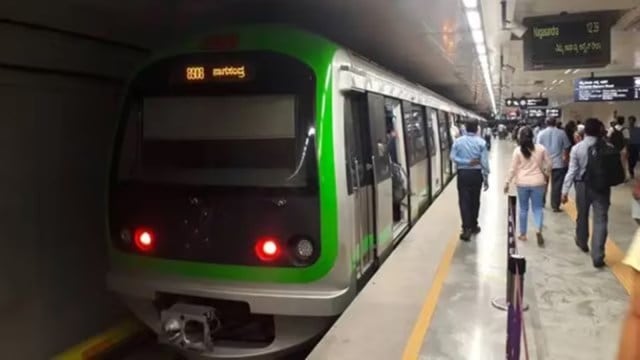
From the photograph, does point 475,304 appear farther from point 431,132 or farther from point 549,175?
point 431,132

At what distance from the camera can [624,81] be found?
19.7m

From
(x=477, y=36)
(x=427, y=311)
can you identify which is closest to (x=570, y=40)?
(x=477, y=36)

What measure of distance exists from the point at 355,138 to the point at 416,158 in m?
4.58

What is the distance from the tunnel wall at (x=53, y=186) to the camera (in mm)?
5578

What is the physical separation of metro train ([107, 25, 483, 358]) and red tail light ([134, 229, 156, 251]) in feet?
0.04

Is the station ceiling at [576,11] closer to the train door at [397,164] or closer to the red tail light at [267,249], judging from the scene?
the train door at [397,164]

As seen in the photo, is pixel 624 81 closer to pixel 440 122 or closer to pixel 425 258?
pixel 440 122

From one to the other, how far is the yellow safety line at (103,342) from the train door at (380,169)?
2.80 metres

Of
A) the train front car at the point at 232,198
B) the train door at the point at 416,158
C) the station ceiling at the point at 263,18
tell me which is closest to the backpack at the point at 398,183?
the train door at the point at 416,158

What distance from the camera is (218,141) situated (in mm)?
5012

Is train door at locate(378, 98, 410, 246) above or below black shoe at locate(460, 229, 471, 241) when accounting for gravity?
above

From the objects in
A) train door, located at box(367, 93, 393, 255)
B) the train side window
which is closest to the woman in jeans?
train door, located at box(367, 93, 393, 255)

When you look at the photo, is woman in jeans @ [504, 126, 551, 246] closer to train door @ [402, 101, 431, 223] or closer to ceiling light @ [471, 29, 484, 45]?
train door @ [402, 101, 431, 223]

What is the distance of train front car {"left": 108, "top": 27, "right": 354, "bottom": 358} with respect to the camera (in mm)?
4688
